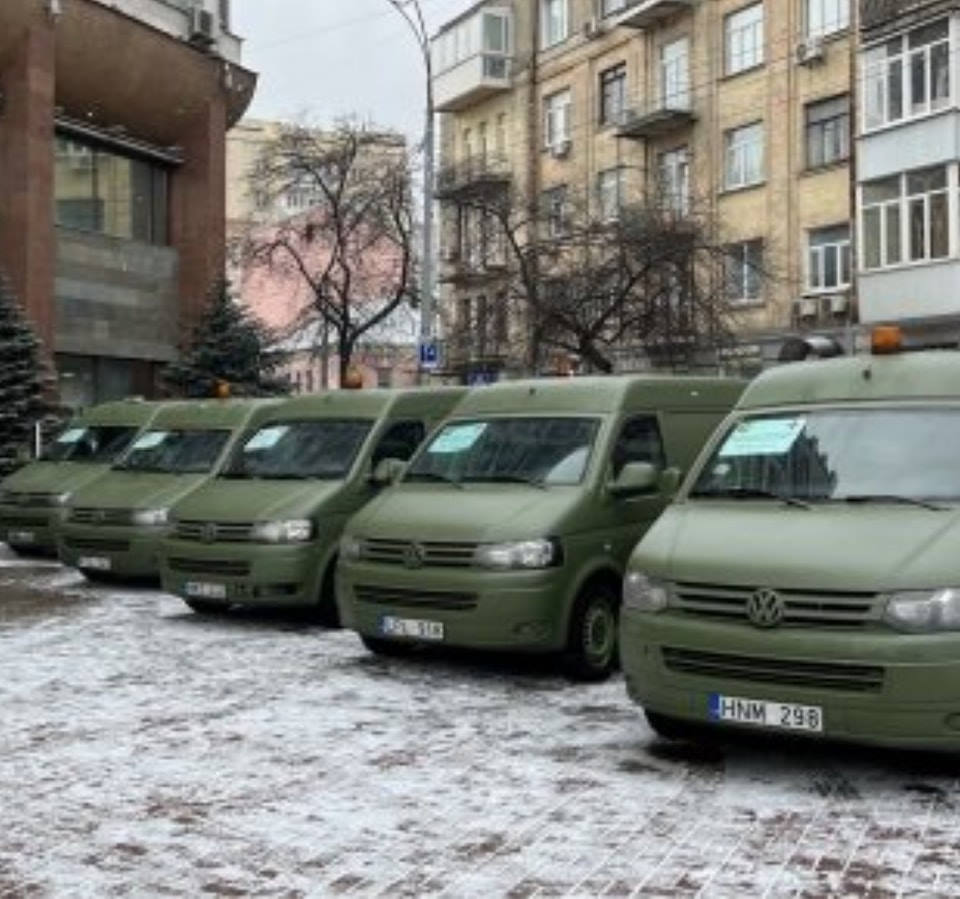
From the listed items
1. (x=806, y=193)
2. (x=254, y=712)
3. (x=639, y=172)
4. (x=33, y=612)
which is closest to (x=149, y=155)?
(x=639, y=172)

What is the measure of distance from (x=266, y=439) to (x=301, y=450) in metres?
0.53

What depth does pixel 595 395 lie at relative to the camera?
34.2ft

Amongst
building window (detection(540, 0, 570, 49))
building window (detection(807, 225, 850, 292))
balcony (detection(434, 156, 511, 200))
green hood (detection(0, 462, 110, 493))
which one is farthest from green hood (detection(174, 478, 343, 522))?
building window (detection(540, 0, 570, 49))

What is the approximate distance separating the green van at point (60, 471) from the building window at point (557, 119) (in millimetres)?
30257

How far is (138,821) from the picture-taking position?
6.33m

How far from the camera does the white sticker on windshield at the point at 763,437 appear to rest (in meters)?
7.94

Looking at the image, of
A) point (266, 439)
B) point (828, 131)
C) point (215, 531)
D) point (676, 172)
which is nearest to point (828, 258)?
point (828, 131)

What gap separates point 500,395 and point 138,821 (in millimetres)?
5180

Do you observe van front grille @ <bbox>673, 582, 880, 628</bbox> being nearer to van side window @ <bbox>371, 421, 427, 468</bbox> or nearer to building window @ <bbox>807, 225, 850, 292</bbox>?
van side window @ <bbox>371, 421, 427, 468</bbox>

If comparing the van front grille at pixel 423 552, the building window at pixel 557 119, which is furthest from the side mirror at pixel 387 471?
the building window at pixel 557 119

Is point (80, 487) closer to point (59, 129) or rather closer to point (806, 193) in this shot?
point (59, 129)

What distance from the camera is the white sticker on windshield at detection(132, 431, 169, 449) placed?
51.1ft

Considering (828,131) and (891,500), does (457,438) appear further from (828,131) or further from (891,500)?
(828,131)

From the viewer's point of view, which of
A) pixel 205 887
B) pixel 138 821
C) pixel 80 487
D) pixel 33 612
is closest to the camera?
pixel 205 887
